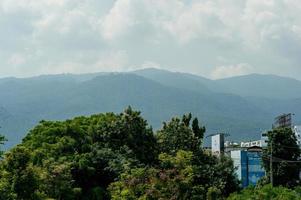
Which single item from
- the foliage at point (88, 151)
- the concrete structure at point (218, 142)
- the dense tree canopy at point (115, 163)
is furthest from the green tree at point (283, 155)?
the concrete structure at point (218, 142)

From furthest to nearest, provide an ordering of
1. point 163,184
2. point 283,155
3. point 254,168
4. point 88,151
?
1. point 254,168
2. point 283,155
3. point 88,151
4. point 163,184

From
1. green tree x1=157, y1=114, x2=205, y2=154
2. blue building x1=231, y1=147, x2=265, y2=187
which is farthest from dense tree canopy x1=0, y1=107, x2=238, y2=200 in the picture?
blue building x1=231, y1=147, x2=265, y2=187

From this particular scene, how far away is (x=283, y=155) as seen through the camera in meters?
50.8

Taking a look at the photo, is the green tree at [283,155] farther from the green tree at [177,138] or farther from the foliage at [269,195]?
the foliage at [269,195]

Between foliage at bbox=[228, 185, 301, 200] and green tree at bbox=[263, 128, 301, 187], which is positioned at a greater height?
green tree at bbox=[263, 128, 301, 187]

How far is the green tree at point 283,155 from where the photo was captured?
167ft

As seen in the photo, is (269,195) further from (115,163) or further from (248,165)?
(248,165)

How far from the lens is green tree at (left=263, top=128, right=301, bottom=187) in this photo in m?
50.8

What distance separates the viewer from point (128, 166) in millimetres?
38656

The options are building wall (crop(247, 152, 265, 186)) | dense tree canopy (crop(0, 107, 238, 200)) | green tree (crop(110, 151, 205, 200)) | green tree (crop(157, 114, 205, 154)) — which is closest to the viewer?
dense tree canopy (crop(0, 107, 238, 200))

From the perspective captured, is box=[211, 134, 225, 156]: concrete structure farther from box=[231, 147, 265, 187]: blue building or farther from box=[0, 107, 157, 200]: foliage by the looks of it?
box=[0, 107, 157, 200]: foliage

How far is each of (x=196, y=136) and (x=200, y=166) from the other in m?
5.48

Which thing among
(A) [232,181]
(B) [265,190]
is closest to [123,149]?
(A) [232,181]

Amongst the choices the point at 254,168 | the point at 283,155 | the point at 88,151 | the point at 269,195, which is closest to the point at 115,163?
the point at 88,151
